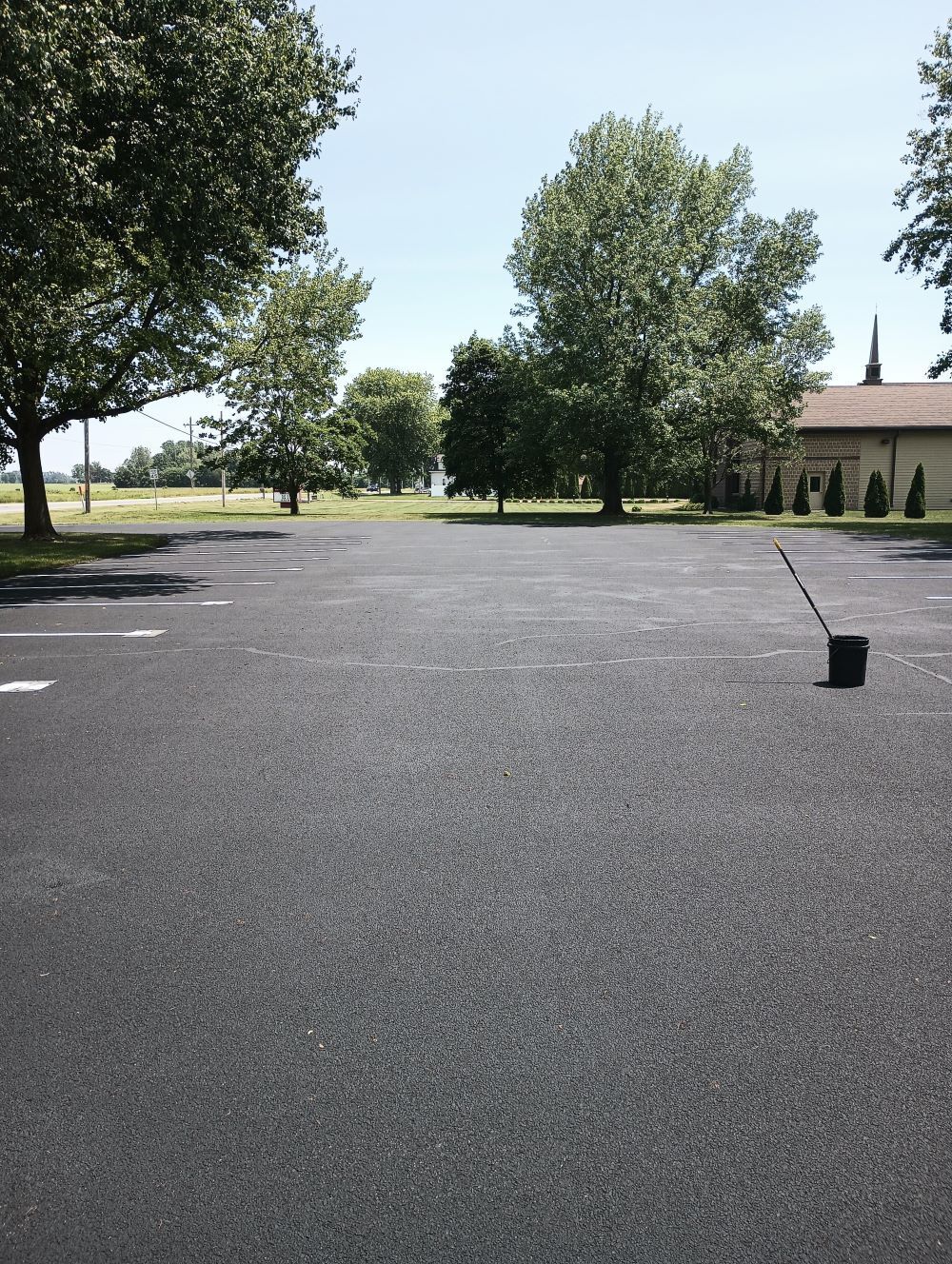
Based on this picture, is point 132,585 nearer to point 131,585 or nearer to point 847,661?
point 131,585

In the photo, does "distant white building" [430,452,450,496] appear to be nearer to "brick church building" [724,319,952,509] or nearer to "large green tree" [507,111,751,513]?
"brick church building" [724,319,952,509]

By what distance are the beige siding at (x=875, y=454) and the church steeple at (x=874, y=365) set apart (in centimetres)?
797

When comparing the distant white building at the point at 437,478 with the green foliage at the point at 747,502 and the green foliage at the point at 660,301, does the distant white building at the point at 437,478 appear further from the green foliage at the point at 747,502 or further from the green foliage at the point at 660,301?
the green foliage at the point at 660,301

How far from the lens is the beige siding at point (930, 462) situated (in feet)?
164

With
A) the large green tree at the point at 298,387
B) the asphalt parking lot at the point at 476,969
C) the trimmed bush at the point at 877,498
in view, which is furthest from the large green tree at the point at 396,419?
the asphalt parking lot at the point at 476,969

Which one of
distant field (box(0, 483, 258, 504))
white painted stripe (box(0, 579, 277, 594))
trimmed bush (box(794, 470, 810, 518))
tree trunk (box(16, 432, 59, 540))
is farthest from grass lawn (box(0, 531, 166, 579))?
distant field (box(0, 483, 258, 504))

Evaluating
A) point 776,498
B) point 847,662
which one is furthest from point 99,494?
point 847,662

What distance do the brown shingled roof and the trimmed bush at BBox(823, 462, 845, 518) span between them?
14.9 feet

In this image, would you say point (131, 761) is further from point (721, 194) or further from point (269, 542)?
point (721, 194)

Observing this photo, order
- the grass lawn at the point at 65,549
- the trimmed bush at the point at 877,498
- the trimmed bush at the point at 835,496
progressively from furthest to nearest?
the trimmed bush at the point at 835,496, the trimmed bush at the point at 877,498, the grass lawn at the point at 65,549

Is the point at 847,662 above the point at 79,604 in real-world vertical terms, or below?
above

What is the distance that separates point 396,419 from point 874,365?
57744mm

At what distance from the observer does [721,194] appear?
45.4 m

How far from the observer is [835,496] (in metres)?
46.6
